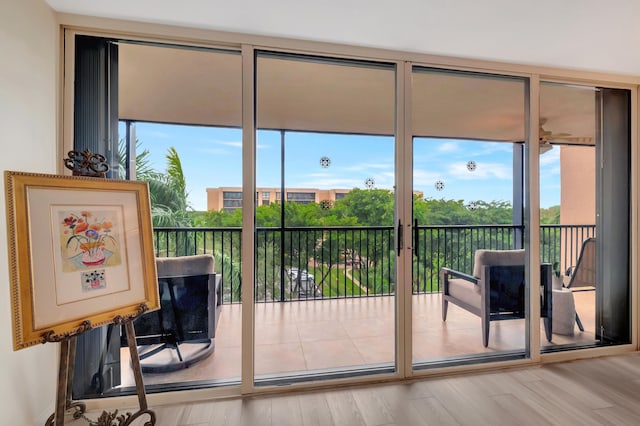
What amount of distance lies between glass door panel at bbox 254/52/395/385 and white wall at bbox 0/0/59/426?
1204 mm

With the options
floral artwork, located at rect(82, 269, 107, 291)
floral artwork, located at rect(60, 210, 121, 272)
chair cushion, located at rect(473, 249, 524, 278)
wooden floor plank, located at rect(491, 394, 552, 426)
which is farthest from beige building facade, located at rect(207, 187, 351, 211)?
wooden floor plank, located at rect(491, 394, 552, 426)

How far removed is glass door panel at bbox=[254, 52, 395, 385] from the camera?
2.25 metres

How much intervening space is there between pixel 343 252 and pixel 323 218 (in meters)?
0.52

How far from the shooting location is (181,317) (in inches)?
83.5

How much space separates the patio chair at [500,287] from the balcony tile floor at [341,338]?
8cm

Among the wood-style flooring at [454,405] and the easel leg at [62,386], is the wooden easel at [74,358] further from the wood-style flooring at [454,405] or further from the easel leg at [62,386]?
the wood-style flooring at [454,405]

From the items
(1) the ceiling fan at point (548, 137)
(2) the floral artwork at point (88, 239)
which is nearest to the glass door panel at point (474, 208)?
(1) the ceiling fan at point (548, 137)

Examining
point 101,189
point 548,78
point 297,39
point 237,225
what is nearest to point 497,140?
point 548,78

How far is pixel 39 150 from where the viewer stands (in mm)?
1610

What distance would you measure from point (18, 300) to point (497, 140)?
3.20 meters

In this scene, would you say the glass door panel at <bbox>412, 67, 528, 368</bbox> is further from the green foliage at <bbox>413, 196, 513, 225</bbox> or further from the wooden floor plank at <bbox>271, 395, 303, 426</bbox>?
the wooden floor plank at <bbox>271, 395, 303, 426</bbox>

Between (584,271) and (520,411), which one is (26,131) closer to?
(520,411)

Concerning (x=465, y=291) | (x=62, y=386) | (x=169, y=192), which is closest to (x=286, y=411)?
(x=62, y=386)

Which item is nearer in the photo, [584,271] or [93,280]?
[93,280]
